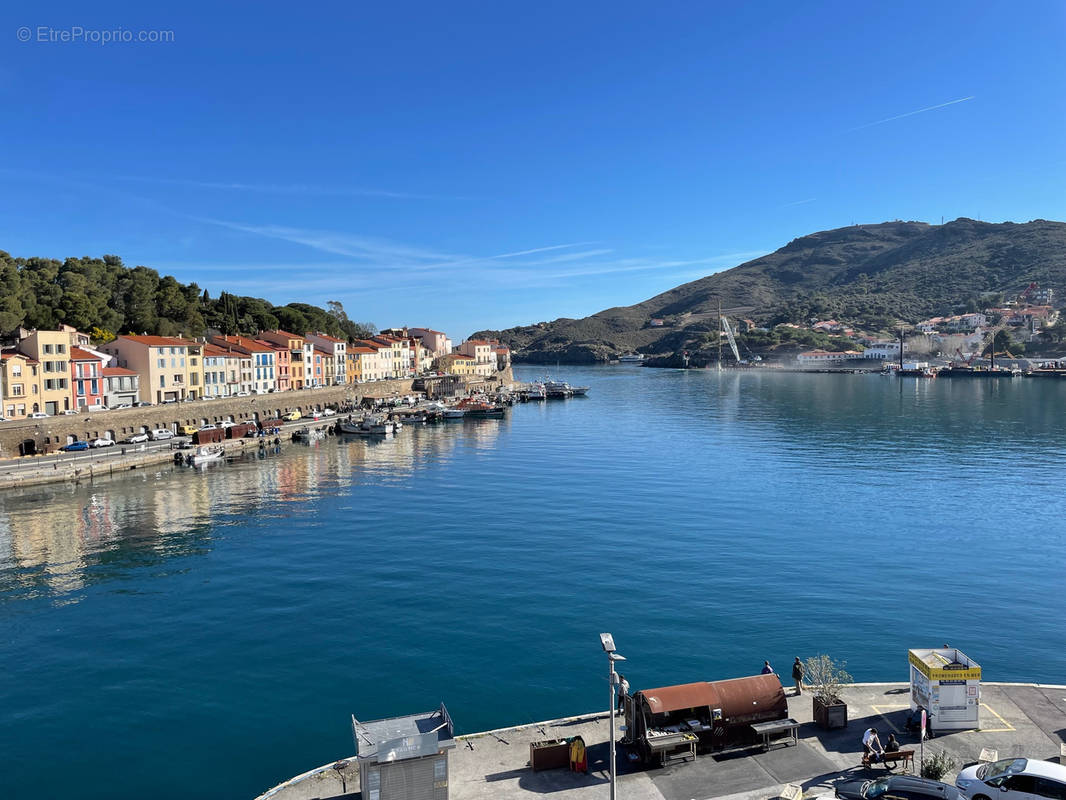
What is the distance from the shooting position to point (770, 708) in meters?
15.1

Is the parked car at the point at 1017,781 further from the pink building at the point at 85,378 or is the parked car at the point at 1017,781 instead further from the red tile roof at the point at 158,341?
the red tile roof at the point at 158,341

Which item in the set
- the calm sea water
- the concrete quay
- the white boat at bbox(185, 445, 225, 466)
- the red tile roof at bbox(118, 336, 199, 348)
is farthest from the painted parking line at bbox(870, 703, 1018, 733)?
the red tile roof at bbox(118, 336, 199, 348)

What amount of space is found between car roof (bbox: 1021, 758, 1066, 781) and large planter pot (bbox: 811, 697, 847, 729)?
12.4 feet

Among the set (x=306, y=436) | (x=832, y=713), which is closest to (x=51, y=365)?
(x=306, y=436)

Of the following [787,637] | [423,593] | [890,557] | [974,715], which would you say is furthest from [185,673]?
[890,557]

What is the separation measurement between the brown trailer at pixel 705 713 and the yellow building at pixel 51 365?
66422 mm

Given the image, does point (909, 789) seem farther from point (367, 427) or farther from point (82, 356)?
point (367, 427)

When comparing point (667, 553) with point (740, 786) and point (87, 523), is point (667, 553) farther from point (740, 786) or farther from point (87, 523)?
point (87, 523)

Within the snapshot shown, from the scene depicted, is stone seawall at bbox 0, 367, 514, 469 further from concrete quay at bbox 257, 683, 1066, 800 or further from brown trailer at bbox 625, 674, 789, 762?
brown trailer at bbox 625, 674, 789, 762

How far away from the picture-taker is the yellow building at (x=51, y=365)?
6450cm

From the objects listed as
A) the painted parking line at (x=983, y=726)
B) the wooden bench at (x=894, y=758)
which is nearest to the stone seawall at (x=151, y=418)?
the painted parking line at (x=983, y=726)

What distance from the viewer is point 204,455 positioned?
203 ft

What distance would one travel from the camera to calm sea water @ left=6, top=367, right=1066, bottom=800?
1938 cm

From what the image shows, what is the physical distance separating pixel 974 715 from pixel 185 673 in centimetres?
2055
